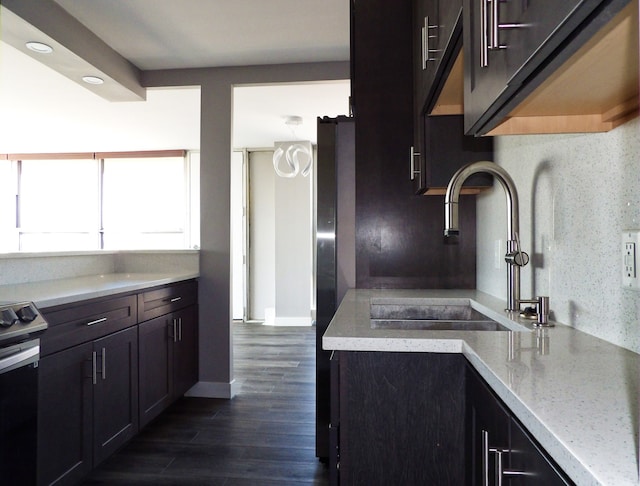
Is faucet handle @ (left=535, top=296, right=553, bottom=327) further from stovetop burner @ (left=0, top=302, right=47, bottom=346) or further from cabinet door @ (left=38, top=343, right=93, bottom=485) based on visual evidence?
cabinet door @ (left=38, top=343, right=93, bottom=485)

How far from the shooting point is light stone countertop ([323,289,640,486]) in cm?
48

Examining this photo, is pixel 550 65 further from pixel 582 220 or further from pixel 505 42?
pixel 582 220

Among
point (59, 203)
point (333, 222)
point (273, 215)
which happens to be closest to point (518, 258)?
point (333, 222)

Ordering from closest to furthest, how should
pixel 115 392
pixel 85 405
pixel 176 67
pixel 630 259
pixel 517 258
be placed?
1. pixel 630 259
2. pixel 517 258
3. pixel 85 405
4. pixel 115 392
5. pixel 176 67

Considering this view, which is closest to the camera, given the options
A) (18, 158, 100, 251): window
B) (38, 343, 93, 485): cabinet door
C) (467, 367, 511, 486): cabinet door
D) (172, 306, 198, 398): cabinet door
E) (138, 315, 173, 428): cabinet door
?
(467, 367, 511, 486): cabinet door

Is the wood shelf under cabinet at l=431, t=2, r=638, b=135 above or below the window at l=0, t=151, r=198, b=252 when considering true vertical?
below

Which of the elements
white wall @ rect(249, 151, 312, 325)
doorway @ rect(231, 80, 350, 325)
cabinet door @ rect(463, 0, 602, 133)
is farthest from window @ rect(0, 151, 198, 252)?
cabinet door @ rect(463, 0, 602, 133)

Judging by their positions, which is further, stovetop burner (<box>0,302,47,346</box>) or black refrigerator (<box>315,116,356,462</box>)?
black refrigerator (<box>315,116,356,462</box>)

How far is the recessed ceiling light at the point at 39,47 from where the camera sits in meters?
2.62

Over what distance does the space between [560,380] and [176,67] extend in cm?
350

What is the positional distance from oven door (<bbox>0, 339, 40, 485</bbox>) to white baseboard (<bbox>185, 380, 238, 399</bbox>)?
1682 mm

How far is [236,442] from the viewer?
8.41 feet

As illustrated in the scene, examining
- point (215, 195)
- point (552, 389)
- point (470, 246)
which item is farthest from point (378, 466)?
point (215, 195)

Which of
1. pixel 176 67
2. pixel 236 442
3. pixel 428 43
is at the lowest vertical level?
pixel 236 442
